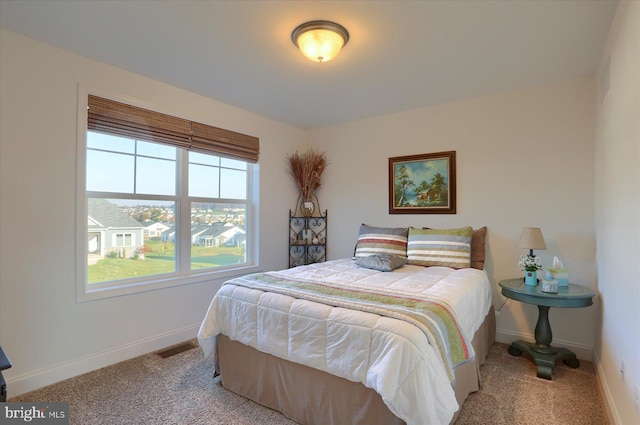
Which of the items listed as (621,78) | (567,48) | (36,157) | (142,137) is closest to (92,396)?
→ (36,157)

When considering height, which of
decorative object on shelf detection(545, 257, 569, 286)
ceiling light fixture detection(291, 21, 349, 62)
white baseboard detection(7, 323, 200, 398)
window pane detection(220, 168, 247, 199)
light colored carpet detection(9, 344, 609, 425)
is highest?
ceiling light fixture detection(291, 21, 349, 62)

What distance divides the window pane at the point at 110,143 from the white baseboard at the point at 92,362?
1663 mm

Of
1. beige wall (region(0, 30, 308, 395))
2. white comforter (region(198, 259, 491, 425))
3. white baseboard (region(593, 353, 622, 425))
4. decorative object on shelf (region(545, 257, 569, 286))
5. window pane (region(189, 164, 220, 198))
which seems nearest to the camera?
white comforter (region(198, 259, 491, 425))

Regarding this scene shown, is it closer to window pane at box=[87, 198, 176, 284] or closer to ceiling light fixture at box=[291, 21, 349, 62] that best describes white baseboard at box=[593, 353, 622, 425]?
ceiling light fixture at box=[291, 21, 349, 62]

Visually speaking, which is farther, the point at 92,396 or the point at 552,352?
the point at 552,352

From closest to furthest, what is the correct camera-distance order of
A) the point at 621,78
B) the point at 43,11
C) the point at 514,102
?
the point at 621,78, the point at 43,11, the point at 514,102

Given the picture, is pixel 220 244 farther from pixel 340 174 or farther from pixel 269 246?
pixel 340 174

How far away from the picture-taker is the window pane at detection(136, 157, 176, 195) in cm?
296

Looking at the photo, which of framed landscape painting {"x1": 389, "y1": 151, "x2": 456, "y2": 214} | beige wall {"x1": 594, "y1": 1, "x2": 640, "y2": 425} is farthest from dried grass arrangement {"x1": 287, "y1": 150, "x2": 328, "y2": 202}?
beige wall {"x1": 594, "y1": 1, "x2": 640, "y2": 425}

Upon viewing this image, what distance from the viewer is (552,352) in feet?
8.20

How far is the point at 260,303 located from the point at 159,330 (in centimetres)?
151

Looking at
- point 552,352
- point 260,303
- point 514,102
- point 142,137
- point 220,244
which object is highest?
point 514,102

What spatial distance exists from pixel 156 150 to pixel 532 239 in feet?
11.2
